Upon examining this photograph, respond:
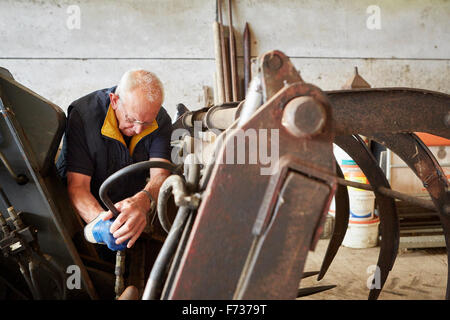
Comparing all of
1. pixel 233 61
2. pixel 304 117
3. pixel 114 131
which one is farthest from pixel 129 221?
pixel 233 61

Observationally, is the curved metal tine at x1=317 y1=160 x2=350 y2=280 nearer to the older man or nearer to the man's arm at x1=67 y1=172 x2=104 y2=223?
the older man

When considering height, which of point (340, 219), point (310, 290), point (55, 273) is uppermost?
point (55, 273)

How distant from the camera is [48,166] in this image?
1.59 metres

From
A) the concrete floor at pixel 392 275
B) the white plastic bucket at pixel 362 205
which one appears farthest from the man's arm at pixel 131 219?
the white plastic bucket at pixel 362 205

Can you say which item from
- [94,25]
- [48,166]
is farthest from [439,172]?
[94,25]

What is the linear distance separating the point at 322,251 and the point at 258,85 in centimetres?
278

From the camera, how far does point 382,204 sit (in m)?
1.90

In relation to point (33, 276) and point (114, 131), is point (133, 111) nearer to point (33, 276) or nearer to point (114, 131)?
point (114, 131)

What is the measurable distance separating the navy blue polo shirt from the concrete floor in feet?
5.16

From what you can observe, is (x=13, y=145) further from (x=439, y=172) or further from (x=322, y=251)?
(x=322, y=251)

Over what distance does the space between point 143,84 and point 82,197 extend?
75 cm

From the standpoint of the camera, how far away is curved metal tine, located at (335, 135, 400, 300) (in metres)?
1.83

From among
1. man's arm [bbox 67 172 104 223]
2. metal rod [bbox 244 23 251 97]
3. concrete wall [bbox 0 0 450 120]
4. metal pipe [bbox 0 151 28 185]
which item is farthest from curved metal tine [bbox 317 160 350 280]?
concrete wall [bbox 0 0 450 120]

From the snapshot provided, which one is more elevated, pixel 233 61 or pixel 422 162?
pixel 233 61
